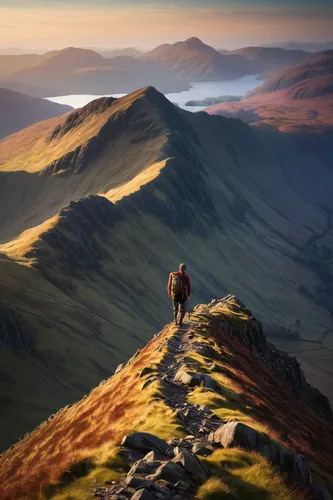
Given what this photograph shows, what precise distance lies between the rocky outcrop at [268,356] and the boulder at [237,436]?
124 ft

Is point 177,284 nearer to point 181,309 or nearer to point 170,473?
point 181,309

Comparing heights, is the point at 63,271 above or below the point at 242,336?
below

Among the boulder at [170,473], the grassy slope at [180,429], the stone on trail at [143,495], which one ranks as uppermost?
the stone on trail at [143,495]

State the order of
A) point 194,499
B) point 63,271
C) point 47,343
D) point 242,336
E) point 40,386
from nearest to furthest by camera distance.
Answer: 1. point 194,499
2. point 242,336
3. point 40,386
4. point 47,343
5. point 63,271

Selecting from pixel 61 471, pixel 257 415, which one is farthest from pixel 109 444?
pixel 257 415

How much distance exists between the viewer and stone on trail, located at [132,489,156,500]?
18375 millimetres

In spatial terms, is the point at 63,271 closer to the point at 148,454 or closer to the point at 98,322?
the point at 98,322

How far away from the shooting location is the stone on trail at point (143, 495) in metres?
18.4

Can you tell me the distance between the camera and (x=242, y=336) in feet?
220

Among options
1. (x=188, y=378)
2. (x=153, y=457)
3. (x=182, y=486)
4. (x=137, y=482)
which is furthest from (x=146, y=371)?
(x=182, y=486)

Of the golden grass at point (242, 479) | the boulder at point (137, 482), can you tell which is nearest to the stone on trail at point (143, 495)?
the boulder at point (137, 482)

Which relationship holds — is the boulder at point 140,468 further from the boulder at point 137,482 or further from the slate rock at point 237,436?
the slate rock at point 237,436

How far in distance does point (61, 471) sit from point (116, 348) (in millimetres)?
144370

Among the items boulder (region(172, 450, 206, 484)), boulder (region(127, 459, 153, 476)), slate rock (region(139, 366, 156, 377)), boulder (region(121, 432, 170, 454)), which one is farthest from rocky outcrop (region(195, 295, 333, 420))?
boulder (region(127, 459, 153, 476))
